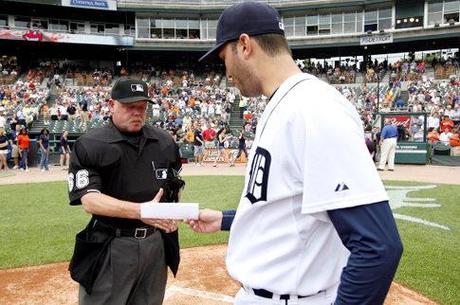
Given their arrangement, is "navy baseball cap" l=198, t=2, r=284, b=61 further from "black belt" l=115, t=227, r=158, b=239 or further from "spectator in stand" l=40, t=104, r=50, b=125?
"spectator in stand" l=40, t=104, r=50, b=125

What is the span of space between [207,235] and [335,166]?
6235mm

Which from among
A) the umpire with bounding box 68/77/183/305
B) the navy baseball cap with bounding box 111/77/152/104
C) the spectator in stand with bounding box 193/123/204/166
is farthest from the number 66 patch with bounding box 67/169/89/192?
the spectator in stand with bounding box 193/123/204/166

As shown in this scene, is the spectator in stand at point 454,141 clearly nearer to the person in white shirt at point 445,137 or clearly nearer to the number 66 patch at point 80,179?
the person in white shirt at point 445,137

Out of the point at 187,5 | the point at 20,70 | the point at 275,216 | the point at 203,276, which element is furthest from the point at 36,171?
the point at 187,5

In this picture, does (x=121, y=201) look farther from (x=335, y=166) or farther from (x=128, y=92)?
(x=335, y=166)

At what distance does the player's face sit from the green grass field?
408cm

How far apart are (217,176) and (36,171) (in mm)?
8381

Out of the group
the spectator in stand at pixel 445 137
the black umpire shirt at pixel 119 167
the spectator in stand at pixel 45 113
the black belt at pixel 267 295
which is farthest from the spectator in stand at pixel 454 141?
the spectator in stand at pixel 45 113

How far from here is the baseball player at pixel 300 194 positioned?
1.38 metres

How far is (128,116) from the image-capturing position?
3.30m

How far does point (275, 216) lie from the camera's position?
5.37 ft

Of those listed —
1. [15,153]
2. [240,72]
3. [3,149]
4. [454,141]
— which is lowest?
[15,153]

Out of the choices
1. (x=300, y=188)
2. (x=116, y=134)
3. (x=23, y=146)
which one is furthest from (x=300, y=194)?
(x=23, y=146)

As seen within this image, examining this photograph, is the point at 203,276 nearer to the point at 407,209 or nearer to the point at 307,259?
the point at 307,259
